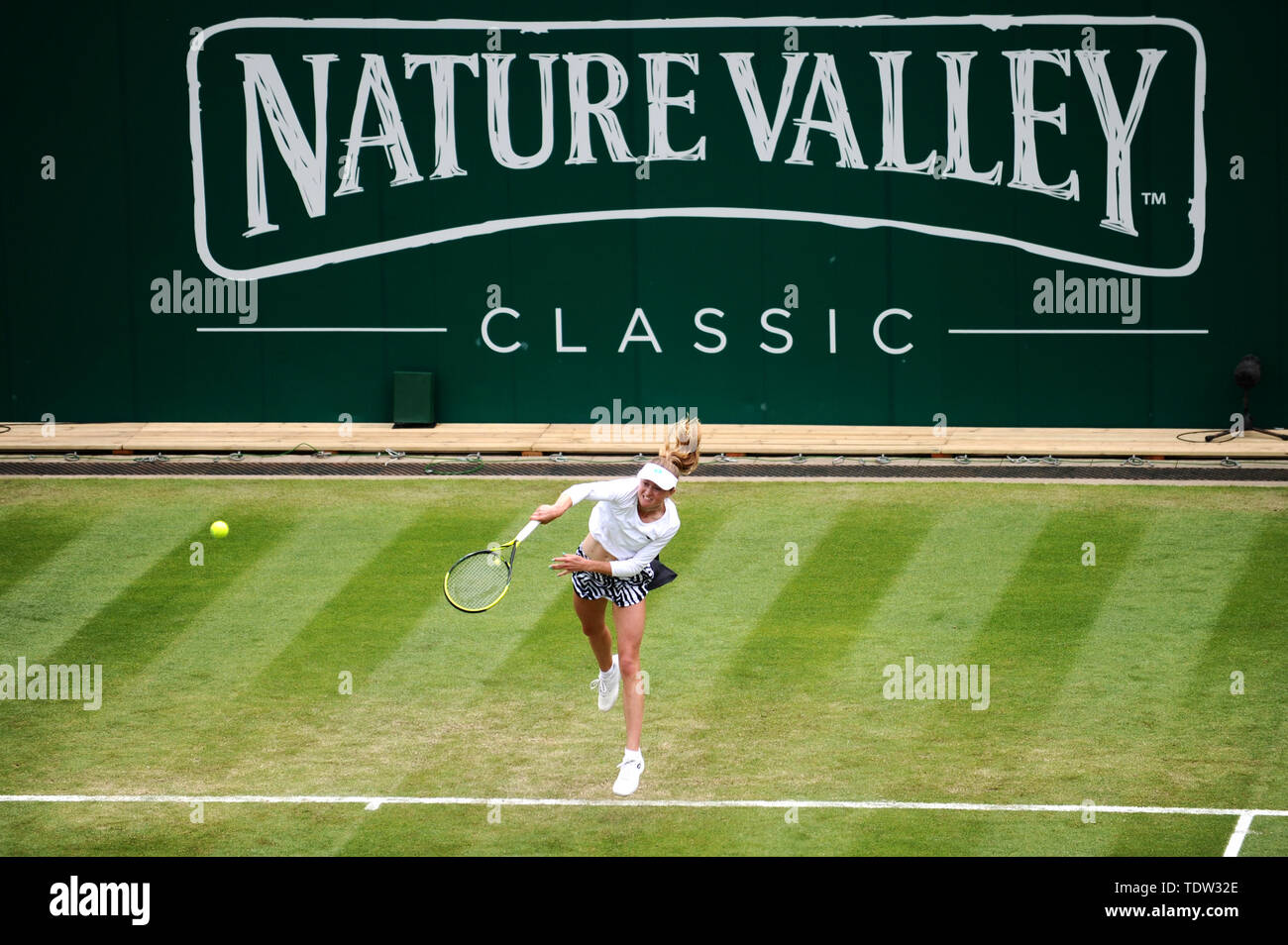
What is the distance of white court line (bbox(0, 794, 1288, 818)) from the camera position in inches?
444

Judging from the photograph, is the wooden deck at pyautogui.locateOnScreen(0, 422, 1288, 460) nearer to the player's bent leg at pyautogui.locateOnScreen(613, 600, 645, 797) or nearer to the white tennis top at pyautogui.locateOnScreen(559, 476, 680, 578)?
the white tennis top at pyautogui.locateOnScreen(559, 476, 680, 578)

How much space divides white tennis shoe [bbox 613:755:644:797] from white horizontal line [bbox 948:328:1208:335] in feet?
39.1

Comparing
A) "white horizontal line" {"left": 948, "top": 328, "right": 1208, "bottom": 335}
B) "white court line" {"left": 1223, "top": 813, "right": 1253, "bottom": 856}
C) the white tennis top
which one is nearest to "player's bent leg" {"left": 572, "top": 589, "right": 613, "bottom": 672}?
the white tennis top

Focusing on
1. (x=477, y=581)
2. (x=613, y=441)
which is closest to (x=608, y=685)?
(x=477, y=581)

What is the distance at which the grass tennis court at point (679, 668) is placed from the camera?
11.2m

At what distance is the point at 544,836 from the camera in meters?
10.9

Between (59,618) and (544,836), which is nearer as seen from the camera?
(544,836)

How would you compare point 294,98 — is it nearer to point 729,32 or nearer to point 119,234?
point 119,234

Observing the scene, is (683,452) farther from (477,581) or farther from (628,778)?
(628,778)

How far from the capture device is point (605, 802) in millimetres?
11453

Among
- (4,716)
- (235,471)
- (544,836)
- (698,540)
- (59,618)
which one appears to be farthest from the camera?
(235,471)

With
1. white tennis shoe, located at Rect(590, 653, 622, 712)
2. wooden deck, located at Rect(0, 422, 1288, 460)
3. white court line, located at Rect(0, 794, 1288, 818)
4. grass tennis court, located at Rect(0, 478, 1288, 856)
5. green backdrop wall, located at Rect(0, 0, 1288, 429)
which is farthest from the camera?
green backdrop wall, located at Rect(0, 0, 1288, 429)

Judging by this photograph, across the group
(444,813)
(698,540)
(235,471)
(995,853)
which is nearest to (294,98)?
(235,471)

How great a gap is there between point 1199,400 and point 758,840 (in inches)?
520
